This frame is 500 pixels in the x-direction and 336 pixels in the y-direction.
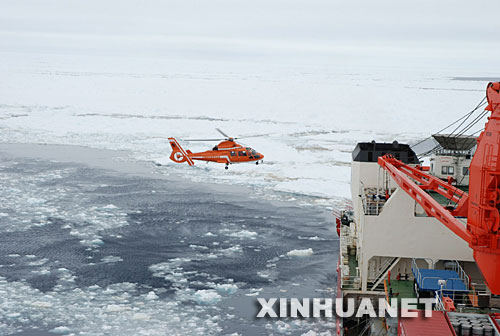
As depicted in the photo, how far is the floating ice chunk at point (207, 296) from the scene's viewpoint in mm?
12258

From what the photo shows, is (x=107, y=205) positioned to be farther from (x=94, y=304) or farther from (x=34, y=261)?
(x=94, y=304)

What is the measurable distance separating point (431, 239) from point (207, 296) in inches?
199

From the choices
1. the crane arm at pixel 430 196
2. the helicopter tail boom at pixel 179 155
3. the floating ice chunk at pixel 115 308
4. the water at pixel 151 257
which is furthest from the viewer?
the helicopter tail boom at pixel 179 155

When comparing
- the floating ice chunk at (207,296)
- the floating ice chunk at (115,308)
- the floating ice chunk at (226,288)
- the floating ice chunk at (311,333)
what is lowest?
the floating ice chunk at (311,333)

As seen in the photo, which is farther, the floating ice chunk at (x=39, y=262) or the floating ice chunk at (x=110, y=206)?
the floating ice chunk at (x=110, y=206)

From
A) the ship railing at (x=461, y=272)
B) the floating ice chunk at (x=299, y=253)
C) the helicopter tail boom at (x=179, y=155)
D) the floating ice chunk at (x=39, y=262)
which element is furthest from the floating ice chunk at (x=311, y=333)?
the helicopter tail boom at (x=179, y=155)

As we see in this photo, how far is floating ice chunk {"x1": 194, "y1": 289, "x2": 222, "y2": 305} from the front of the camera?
40.2 feet

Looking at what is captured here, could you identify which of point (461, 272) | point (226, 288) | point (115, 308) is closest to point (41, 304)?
point (115, 308)

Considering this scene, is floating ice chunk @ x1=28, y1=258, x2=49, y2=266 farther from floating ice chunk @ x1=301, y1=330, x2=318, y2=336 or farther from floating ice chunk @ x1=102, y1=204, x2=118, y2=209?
floating ice chunk @ x1=301, y1=330, x2=318, y2=336

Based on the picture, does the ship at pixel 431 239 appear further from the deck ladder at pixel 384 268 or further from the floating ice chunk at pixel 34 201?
the floating ice chunk at pixel 34 201

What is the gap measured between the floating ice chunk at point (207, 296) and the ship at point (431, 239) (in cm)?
277

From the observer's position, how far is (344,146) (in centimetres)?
3250

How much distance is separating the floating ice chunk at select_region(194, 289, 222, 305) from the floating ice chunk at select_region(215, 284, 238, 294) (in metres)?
0.19

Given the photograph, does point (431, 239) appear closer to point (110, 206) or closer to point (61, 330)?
point (61, 330)
